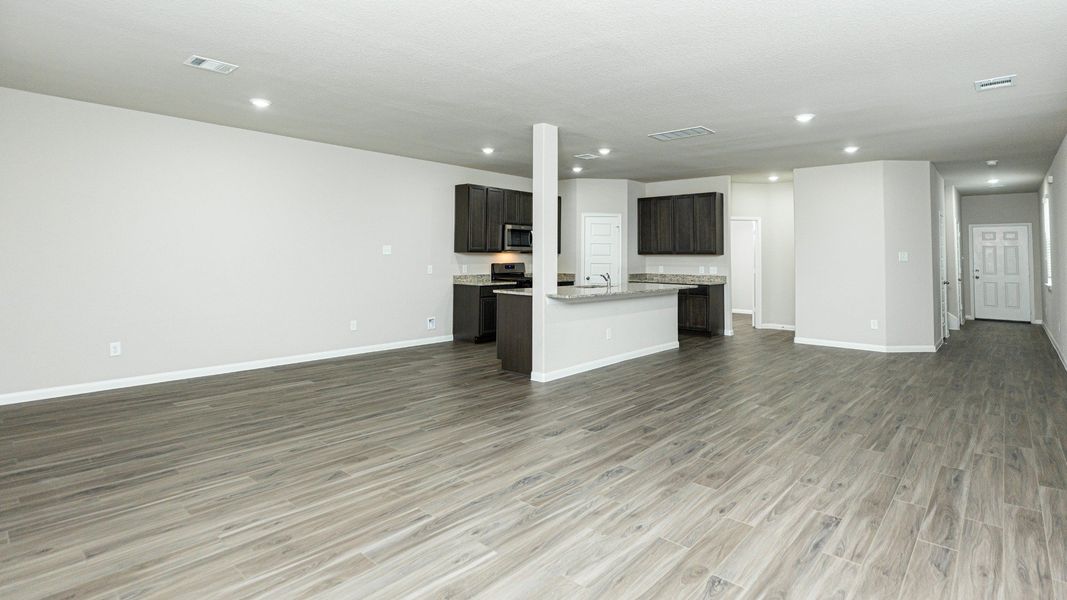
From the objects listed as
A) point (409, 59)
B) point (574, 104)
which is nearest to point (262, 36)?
point (409, 59)

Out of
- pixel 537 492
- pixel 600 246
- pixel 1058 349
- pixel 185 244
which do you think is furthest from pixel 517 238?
pixel 1058 349

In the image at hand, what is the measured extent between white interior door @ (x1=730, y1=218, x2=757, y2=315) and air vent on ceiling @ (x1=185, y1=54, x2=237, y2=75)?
9.79 metres

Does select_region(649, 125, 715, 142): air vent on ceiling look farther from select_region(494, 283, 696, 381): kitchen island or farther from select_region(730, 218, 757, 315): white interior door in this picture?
select_region(730, 218, 757, 315): white interior door

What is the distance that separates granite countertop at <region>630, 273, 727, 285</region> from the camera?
29.6 feet

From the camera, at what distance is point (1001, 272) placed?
10.8 meters

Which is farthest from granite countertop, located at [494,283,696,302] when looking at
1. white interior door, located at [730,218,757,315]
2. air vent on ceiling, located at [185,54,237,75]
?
white interior door, located at [730,218,757,315]

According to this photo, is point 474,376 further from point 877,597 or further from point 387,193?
point 877,597

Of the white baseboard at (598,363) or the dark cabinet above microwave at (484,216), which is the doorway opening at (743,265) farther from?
the dark cabinet above microwave at (484,216)

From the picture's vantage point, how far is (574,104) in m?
4.81

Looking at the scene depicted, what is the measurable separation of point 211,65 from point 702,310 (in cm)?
719

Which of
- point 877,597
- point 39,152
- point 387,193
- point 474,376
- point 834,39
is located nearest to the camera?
point 877,597

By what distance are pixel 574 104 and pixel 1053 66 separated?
337 centimetres

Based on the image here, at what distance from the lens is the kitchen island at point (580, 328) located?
18.8 feet

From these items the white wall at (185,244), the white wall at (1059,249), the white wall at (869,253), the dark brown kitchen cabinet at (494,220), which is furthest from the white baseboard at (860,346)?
the white wall at (185,244)
